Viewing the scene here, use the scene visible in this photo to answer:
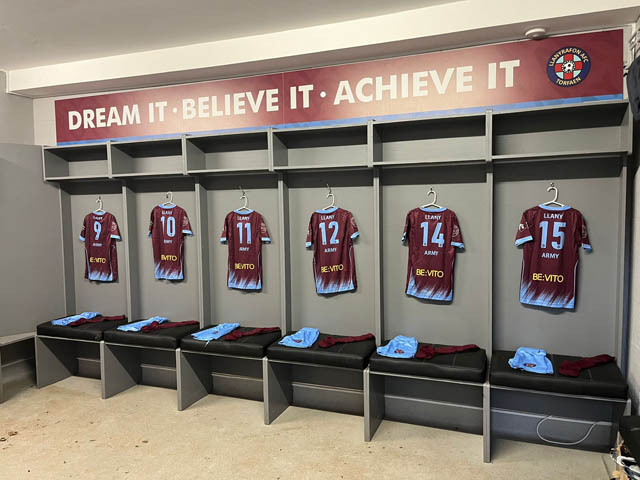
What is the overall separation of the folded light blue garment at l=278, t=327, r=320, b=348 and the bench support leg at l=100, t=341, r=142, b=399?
1.45 meters

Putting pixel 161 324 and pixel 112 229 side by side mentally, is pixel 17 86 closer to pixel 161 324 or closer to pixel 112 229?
pixel 112 229

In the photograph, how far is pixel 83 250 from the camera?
165 inches

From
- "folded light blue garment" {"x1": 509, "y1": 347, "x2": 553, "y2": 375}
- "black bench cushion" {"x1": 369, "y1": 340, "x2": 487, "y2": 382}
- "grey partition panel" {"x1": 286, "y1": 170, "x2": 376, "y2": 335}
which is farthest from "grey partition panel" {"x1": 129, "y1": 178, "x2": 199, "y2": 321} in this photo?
"folded light blue garment" {"x1": 509, "y1": 347, "x2": 553, "y2": 375}

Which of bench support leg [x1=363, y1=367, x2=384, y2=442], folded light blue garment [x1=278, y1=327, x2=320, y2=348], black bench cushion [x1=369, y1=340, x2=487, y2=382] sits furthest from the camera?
folded light blue garment [x1=278, y1=327, x2=320, y2=348]

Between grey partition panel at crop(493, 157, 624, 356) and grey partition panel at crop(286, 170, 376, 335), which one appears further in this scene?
grey partition panel at crop(286, 170, 376, 335)

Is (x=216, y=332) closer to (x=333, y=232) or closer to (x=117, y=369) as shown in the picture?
(x=117, y=369)

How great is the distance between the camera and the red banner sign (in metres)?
2.71

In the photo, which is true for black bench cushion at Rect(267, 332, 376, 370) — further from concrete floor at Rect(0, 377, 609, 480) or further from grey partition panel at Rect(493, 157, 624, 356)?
grey partition panel at Rect(493, 157, 624, 356)

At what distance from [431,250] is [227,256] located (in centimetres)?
→ 160

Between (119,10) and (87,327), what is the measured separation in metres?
2.36

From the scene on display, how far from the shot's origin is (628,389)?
2.42 meters

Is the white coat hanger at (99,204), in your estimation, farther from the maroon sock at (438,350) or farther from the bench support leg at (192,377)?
the maroon sock at (438,350)

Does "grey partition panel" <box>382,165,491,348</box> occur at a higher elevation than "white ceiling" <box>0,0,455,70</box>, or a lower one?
lower

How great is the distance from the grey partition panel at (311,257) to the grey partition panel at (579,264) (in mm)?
854
